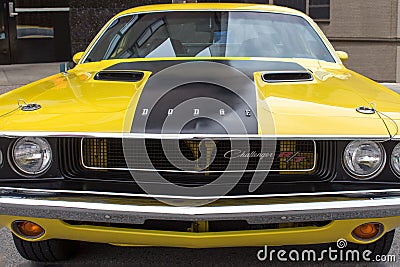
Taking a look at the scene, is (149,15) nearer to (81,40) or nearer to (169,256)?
(169,256)

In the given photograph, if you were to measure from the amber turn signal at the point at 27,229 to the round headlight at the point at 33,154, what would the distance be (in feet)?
0.95

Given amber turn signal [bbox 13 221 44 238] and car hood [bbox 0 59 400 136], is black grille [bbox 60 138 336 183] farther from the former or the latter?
amber turn signal [bbox 13 221 44 238]

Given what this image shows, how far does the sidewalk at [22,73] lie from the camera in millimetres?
9420

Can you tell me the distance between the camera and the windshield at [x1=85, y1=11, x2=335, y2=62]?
3797 mm

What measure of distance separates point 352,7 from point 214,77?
Answer: 9.04 metres

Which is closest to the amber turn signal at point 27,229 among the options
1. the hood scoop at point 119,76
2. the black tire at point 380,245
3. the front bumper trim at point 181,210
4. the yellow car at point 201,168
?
the yellow car at point 201,168

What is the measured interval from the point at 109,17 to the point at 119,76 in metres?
7.73

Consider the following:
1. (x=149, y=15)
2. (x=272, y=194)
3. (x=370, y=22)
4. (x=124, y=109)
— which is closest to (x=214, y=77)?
(x=124, y=109)

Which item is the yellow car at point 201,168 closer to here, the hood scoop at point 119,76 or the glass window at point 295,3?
the hood scoop at point 119,76

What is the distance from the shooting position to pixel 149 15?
428cm

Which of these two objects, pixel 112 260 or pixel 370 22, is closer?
pixel 112 260

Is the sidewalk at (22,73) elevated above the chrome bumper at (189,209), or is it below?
below

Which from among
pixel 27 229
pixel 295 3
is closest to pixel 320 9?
pixel 295 3

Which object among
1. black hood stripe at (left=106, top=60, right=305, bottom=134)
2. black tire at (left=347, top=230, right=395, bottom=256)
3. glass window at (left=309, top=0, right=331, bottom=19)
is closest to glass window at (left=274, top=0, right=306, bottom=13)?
glass window at (left=309, top=0, right=331, bottom=19)
